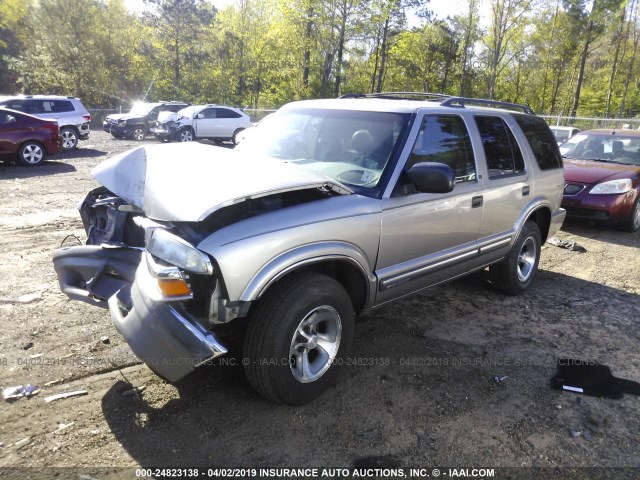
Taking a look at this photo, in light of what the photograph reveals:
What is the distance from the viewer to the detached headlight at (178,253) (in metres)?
2.46

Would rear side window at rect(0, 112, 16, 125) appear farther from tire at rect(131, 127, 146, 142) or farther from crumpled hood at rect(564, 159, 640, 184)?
crumpled hood at rect(564, 159, 640, 184)

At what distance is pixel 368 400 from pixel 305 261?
1070mm

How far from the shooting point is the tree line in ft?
96.8

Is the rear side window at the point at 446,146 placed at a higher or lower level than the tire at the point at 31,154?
higher

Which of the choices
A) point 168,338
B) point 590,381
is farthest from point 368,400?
point 590,381

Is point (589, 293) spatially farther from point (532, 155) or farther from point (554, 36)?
point (554, 36)

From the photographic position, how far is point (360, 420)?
9.51 feet

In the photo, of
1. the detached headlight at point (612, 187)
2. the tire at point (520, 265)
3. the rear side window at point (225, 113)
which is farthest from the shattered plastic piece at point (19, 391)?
the rear side window at point (225, 113)

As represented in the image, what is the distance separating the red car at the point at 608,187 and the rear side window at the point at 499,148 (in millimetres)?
3813

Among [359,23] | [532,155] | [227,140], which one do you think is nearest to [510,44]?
[359,23]

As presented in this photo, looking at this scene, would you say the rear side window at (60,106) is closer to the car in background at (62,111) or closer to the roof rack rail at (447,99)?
the car in background at (62,111)

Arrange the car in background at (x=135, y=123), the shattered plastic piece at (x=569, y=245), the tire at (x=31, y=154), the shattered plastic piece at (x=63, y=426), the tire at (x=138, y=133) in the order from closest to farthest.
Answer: the shattered plastic piece at (x=63, y=426)
the shattered plastic piece at (x=569, y=245)
the tire at (x=31, y=154)
the car in background at (x=135, y=123)
the tire at (x=138, y=133)

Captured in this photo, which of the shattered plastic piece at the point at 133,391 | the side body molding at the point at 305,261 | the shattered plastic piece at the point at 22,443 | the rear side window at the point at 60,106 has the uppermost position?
the rear side window at the point at 60,106

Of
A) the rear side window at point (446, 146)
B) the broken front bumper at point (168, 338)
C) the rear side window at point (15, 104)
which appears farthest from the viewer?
the rear side window at point (15, 104)
